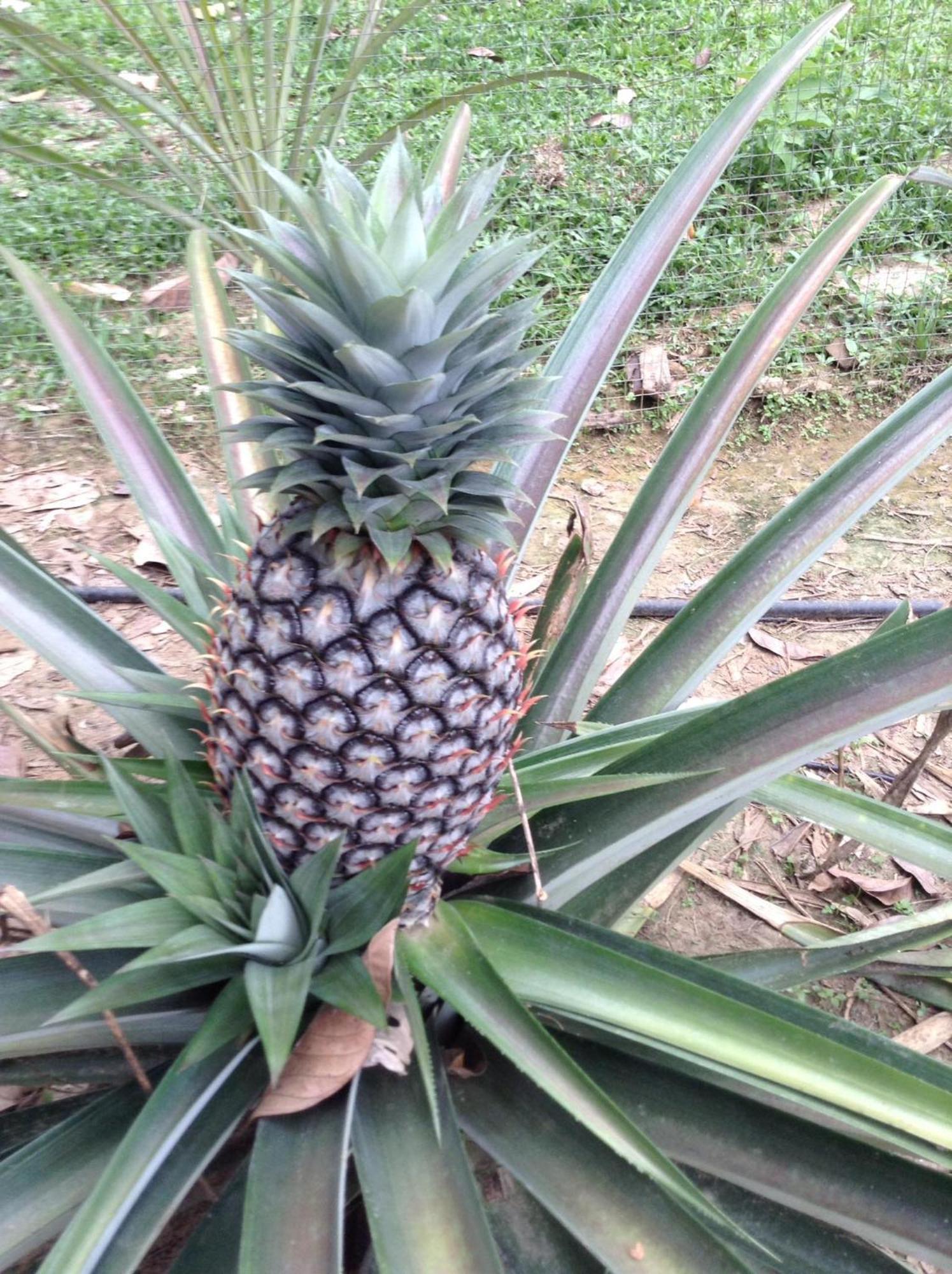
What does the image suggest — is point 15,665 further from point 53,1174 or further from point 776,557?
point 776,557

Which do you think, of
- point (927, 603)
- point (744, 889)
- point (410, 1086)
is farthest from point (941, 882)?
point (410, 1086)

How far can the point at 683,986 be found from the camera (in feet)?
2.95

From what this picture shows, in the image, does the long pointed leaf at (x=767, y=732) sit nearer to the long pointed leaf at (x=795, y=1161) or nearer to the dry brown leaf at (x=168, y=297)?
the long pointed leaf at (x=795, y=1161)

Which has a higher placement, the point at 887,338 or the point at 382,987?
the point at 887,338

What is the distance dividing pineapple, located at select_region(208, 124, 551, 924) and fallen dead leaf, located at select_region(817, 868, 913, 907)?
101 cm

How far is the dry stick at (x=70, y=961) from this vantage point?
89cm

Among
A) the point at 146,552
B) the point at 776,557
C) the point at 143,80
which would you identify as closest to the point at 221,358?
the point at 776,557

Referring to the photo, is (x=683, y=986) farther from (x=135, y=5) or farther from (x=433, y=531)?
(x=135, y=5)

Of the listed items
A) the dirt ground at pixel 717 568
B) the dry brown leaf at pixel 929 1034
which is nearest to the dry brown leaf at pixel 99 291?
Answer: the dirt ground at pixel 717 568

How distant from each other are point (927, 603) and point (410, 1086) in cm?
174

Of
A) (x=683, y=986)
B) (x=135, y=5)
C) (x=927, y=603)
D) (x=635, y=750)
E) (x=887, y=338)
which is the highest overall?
(x=135, y=5)

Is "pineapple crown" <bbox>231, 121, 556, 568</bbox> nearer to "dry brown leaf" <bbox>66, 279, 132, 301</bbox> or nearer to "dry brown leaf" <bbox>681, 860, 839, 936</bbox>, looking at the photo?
"dry brown leaf" <bbox>681, 860, 839, 936</bbox>

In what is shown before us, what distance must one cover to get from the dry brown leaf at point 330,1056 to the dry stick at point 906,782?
2.57ft

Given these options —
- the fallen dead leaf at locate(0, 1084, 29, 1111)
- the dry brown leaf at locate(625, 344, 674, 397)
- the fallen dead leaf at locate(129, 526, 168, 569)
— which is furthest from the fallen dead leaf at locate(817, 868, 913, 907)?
the fallen dead leaf at locate(129, 526, 168, 569)
